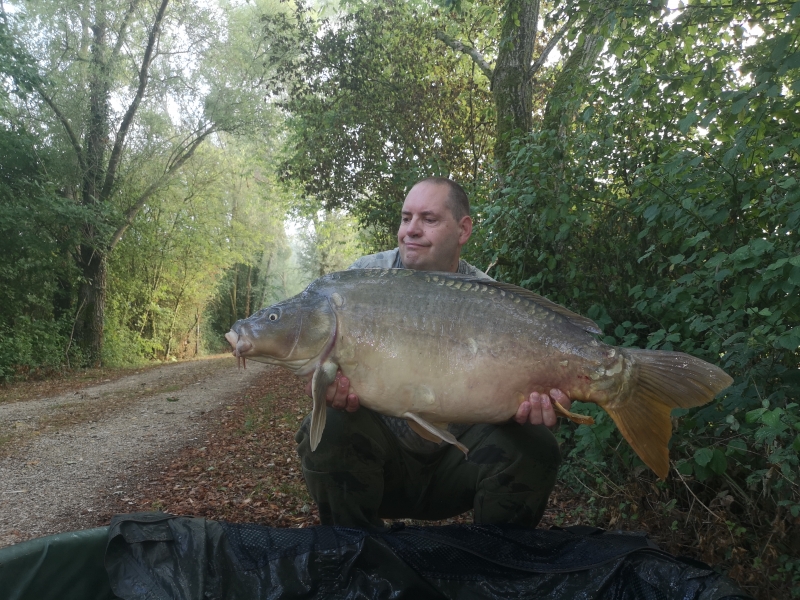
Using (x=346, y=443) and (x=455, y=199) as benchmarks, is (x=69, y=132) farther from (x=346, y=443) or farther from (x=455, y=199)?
(x=346, y=443)

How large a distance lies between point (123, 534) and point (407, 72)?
7.02 meters

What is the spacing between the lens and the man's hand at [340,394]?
1.77 meters

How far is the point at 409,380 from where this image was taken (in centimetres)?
173

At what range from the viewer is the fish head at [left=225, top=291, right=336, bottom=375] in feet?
5.76

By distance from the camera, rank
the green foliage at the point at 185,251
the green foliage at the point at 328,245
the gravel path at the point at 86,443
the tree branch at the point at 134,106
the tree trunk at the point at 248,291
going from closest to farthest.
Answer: the gravel path at the point at 86,443 → the tree branch at the point at 134,106 → the green foliage at the point at 185,251 → the green foliage at the point at 328,245 → the tree trunk at the point at 248,291

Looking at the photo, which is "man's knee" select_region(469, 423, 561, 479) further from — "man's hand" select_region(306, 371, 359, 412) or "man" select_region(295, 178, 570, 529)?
"man's hand" select_region(306, 371, 359, 412)

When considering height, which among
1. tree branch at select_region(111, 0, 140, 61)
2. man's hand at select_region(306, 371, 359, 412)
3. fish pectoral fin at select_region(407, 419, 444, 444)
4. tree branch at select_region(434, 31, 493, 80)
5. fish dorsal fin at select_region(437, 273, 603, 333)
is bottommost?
fish pectoral fin at select_region(407, 419, 444, 444)

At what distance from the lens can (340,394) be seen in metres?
1.79

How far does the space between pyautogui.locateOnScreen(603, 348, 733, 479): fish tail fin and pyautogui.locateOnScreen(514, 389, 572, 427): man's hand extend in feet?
0.44

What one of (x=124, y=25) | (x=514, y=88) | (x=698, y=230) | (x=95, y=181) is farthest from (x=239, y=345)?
(x=124, y=25)

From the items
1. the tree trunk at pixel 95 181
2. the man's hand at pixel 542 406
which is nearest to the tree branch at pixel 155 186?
the tree trunk at pixel 95 181

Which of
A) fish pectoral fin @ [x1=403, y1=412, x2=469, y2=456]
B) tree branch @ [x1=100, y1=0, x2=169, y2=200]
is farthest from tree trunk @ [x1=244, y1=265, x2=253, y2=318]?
fish pectoral fin @ [x1=403, y1=412, x2=469, y2=456]

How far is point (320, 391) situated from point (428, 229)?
0.93m

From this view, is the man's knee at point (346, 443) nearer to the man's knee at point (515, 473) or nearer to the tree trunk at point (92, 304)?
the man's knee at point (515, 473)
